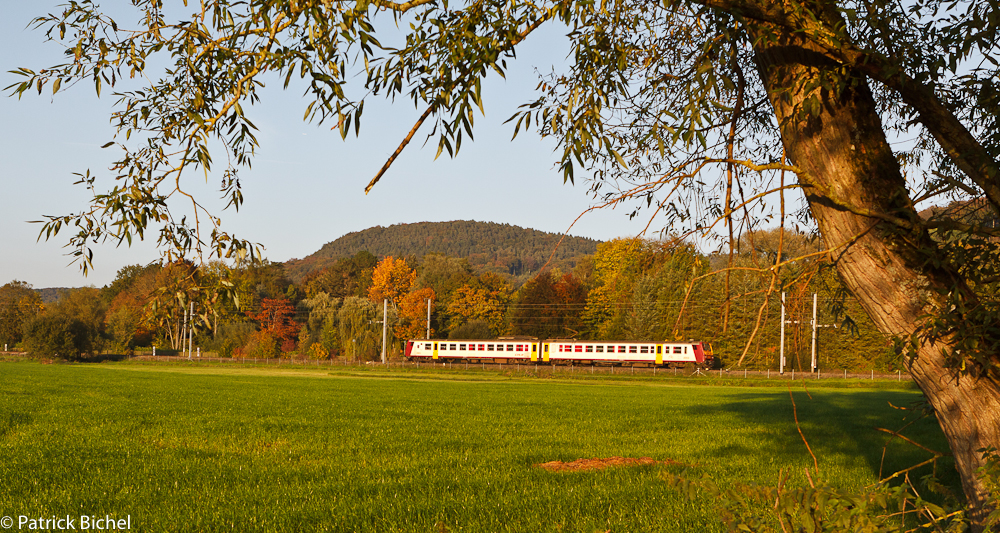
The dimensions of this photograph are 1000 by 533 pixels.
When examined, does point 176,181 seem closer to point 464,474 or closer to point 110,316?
point 464,474

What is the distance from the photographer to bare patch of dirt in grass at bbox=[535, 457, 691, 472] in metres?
7.70

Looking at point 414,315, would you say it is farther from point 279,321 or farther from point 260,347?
point 279,321

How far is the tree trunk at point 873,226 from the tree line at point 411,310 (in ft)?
0.62

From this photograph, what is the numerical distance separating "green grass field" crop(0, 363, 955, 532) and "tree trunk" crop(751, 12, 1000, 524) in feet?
3.17

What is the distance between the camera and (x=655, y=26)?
514 cm

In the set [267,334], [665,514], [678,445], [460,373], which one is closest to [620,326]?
[460,373]

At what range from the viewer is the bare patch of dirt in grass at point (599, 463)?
7.70 m

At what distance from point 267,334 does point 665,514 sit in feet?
222

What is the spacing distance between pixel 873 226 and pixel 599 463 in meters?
5.68

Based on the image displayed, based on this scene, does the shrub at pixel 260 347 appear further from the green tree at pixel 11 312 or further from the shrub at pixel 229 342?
the green tree at pixel 11 312

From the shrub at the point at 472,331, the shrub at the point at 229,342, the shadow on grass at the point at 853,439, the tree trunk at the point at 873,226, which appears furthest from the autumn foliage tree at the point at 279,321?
the tree trunk at the point at 873,226

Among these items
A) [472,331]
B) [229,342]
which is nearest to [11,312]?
[229,342]

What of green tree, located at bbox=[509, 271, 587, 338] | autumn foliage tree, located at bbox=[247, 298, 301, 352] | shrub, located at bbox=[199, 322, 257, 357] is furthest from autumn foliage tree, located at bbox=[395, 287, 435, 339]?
shrub, located at bbox=[199, 322, 257, 357]

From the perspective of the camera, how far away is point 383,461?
7895 millimetres
